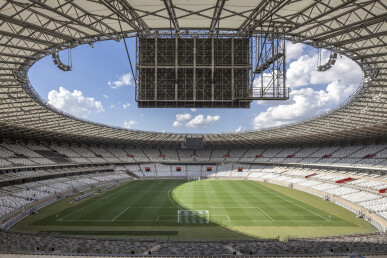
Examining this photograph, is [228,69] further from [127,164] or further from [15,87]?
[127,164]

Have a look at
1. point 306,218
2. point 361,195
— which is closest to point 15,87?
point 306,218

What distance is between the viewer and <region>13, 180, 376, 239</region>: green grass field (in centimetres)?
2522

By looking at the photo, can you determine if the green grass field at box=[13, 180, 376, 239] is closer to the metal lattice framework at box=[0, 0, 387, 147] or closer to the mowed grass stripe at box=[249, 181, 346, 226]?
the mowed grass stripe at box=[249, 181, 346, 226]

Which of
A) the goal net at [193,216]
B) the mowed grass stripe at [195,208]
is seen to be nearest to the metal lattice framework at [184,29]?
the mowed grass stripe at [195,208]

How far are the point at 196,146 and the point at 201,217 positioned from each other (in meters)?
44.7

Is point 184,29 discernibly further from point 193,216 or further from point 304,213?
point 304,213

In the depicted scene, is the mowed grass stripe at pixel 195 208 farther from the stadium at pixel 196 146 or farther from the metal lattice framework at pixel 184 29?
the metal lattice framework at pixel 184 29

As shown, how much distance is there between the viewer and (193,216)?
100.0 feet

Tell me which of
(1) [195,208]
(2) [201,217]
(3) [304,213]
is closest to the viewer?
(2) [201,217]

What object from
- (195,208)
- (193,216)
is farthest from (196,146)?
(193,216)

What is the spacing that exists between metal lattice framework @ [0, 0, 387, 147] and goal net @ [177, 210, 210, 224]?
2065 centimetres

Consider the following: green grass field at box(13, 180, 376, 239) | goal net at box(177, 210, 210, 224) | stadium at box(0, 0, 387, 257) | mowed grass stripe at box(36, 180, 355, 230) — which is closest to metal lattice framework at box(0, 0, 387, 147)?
stadium at box(0, 0, 387, 257)

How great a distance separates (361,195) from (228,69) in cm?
3282

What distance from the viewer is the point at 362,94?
2839 centimetres
